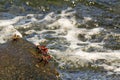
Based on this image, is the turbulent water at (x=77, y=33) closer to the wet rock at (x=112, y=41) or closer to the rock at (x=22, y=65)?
the wet rock at (x=112, y=41)

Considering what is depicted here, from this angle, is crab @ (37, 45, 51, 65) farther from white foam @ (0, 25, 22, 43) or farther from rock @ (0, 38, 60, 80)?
white foam @ (0, 25, 22, 43)

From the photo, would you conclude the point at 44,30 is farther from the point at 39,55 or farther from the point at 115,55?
the point at 39,55

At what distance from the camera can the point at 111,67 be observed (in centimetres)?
791

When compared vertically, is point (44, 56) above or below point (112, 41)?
above

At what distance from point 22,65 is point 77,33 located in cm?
491

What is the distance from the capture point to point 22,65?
18.5 feet

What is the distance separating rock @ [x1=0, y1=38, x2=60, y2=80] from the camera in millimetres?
5500

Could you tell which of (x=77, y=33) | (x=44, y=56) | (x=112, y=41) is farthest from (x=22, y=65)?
(x=77, y=33)

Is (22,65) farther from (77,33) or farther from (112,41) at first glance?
(77,33)

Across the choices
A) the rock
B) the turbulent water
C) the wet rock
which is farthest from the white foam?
the rock

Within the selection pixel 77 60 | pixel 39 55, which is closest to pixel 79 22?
pixel 77 60

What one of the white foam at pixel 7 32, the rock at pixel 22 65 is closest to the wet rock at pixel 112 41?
the white foam at pixel 7 32

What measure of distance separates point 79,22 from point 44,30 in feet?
4.06

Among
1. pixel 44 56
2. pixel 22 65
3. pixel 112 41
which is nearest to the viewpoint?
pixel 22 65
